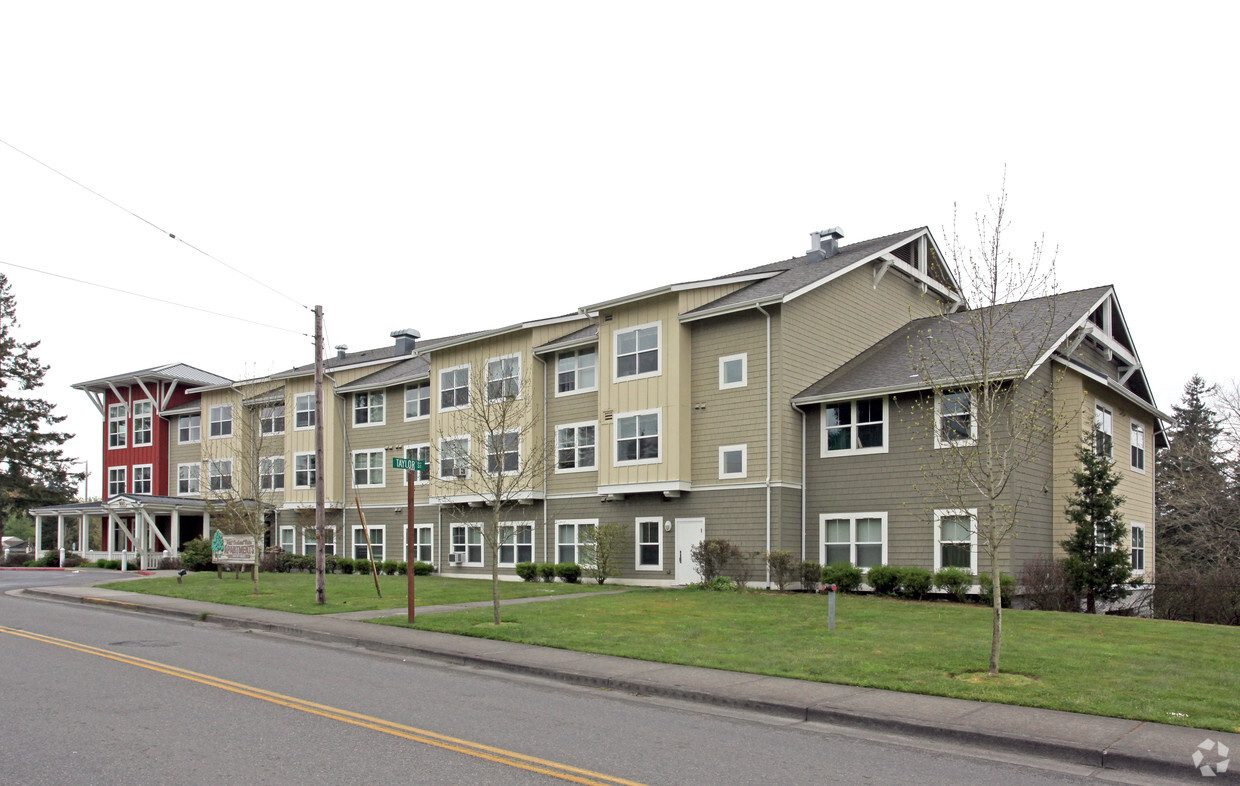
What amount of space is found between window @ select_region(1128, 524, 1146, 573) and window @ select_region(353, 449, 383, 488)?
27432 mm

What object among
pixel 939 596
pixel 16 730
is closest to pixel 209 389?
pixel 939 596

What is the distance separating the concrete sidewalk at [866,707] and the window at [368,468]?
22894 millimetres

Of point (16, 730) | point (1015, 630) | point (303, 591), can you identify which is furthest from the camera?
point (303, 591)

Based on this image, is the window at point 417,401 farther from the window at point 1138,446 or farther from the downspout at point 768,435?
the window at point 1138,446

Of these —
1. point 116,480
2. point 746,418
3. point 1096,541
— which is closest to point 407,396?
point 746,418

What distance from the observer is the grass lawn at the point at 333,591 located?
21375 millimetres

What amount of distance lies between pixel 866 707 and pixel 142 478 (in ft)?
161

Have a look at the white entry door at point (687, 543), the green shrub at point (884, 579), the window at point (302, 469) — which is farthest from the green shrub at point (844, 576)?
the window at point (302, 469)

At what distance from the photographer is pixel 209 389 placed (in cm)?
4597

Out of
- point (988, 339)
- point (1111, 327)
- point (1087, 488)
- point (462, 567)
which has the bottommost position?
point (462, 567)

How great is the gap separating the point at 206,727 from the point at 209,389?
41.0 meters

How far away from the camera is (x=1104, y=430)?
25.8 meters

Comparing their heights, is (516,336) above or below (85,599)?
above

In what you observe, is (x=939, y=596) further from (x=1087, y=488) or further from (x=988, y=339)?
(x=988, y=339)
